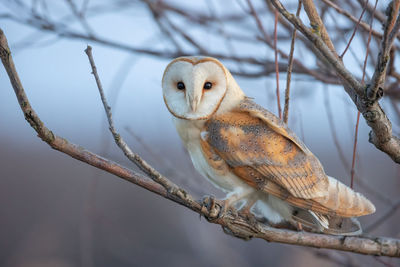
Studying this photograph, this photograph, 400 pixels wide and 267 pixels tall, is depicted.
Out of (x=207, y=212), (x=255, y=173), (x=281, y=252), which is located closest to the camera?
(x=207, y=212)

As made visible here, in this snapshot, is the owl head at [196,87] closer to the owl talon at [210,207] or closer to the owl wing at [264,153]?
the owl wing at [264,153]

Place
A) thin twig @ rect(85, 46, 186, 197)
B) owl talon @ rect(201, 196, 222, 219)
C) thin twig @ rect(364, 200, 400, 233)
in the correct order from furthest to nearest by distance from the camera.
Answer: thin twig @ rect(364, 200, 400, 233)
owl talon @ rect(201, 196, 222, 219)
thin twig @ rect(85, 46, 186, 197)

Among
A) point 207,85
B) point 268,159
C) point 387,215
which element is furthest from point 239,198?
point 387,215

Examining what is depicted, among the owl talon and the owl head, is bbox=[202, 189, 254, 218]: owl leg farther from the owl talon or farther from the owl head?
the owl head

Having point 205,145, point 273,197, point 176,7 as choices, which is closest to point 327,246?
point 273,197

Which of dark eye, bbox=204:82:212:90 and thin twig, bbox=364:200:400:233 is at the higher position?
dark eye, bbox=204:82:212:90

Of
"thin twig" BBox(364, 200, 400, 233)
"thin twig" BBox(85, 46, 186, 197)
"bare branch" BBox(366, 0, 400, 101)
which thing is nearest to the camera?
"bare branch" BBox(366, 0, 400, 101)

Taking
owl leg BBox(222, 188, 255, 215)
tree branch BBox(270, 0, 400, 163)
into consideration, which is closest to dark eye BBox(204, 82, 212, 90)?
owl leg BBox(222, 188, 255, 215)

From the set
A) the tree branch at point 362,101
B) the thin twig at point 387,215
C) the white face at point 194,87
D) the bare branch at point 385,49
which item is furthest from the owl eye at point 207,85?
the thin twig at point 387,215

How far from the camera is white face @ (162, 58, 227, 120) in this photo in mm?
1699

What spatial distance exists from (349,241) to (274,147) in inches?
18.0

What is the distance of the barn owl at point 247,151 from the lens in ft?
5.70

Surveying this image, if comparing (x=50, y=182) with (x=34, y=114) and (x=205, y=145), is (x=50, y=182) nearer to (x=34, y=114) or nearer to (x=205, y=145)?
(x=205, y=145)

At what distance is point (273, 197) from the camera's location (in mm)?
1860
